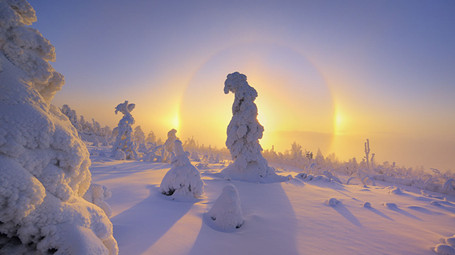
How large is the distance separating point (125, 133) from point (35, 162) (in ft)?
75.2

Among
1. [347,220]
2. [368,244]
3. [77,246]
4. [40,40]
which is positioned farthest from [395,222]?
[40,40]

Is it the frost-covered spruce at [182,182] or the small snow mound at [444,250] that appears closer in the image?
the small snow mound at [444,250]

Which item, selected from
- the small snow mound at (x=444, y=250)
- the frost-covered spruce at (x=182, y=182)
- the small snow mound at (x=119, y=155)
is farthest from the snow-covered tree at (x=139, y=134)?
the small snow mound at (x=444, y=250)

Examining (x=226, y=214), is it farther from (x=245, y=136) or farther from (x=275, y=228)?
(x=245, y=136)

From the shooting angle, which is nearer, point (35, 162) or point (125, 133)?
point (35, 162)

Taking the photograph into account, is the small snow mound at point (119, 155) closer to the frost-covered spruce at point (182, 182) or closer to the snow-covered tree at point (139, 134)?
the frost-covered spruce at point (182, 182)

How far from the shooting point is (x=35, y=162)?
193 cm

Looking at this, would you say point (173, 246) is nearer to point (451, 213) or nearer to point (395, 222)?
point (395, 222)

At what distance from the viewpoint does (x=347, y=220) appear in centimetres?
620

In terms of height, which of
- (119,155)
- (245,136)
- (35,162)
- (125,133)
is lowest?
(119,155)

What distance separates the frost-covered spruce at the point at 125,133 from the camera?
864 inches

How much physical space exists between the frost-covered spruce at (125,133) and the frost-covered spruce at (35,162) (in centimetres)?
2214

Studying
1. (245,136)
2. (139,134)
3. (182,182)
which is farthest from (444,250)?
(139,134)

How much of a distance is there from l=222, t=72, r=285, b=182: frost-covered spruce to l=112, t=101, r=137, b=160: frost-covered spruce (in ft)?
47.2
